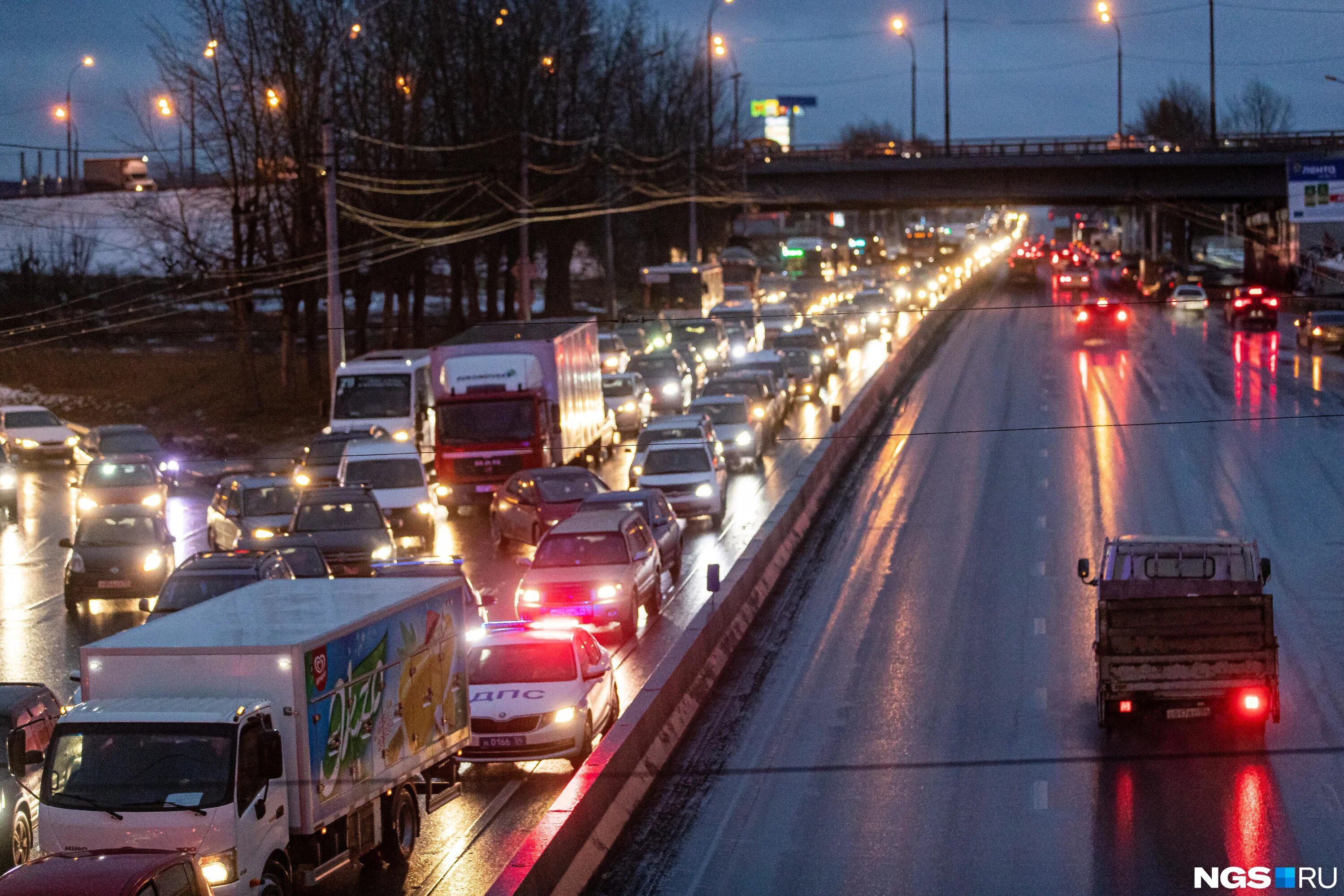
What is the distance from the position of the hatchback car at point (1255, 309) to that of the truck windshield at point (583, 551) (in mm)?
49228

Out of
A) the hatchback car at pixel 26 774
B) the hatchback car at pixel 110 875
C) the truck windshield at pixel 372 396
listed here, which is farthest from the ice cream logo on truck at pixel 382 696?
the truck windshield at pixel 372 396

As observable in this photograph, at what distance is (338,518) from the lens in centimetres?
2988

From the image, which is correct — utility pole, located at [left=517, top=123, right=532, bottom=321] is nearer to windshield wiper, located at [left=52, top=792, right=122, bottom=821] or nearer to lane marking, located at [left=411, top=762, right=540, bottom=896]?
lane marking, located at [left=411, top=762, right=540, bottom=896]

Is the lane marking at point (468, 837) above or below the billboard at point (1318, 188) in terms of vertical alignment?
below

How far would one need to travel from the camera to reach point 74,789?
12977 millimetres

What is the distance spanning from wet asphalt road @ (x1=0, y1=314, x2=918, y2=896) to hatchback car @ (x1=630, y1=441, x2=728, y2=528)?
0.52 meters

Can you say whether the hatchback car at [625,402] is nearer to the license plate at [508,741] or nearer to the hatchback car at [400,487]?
the hatchback car at [400,487]

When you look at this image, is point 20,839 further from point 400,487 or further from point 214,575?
point 400,487

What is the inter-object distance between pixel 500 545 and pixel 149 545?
22.6 ft

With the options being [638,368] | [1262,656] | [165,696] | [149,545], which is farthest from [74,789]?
[638,368]

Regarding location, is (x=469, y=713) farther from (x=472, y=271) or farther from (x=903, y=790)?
(x=472, y=271)

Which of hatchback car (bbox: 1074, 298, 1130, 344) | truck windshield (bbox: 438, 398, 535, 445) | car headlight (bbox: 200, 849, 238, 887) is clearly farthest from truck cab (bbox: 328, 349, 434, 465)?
hatchback car (bbox: 1074, 298, 1130, 344)

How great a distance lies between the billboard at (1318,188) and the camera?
67375 millimetres

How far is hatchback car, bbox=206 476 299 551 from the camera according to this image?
3138 cm
